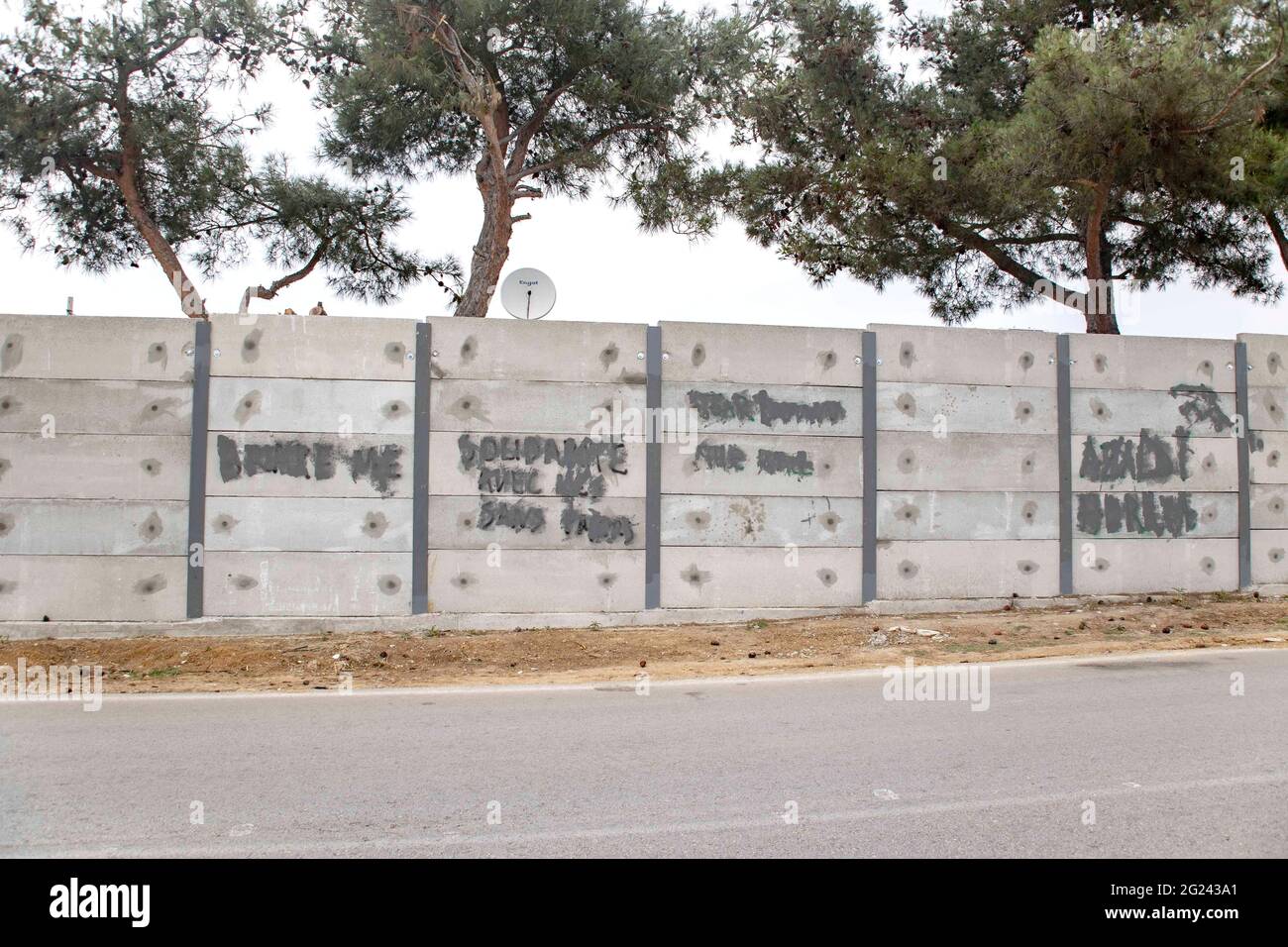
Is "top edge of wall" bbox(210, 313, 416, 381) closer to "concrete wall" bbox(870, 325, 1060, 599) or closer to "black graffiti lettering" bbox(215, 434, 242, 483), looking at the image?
"black graffiti lettering" bbox(215, 434, 242, 483)

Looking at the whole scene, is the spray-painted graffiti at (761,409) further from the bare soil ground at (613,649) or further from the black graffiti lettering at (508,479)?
the bare soil ground at (613,649)

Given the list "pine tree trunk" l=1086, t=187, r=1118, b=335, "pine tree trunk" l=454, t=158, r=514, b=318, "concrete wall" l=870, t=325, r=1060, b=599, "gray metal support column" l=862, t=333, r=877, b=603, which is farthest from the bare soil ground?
"pine tree trunk" l=454, t=158, r=514, b=318

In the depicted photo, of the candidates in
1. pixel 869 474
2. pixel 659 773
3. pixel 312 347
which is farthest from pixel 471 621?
pixel 659 773

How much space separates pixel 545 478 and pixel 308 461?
2.30m

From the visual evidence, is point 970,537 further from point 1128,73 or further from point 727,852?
point 727,852

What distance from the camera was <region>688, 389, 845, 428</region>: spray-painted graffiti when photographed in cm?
1091

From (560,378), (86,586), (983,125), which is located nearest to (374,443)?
(560,378)

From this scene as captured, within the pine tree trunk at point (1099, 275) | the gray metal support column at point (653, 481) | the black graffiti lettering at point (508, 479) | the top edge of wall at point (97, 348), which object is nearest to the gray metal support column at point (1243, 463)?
the pine tree trunk at point (1099, 275)

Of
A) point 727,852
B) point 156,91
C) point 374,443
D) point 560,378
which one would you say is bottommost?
point 727,852

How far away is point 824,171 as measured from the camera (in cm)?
1603

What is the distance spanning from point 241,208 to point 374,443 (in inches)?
320

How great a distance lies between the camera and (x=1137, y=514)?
11906 mm

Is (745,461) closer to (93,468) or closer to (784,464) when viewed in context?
(784,464)

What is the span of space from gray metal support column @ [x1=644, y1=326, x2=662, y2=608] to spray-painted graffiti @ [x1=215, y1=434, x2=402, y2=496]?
2.49m
